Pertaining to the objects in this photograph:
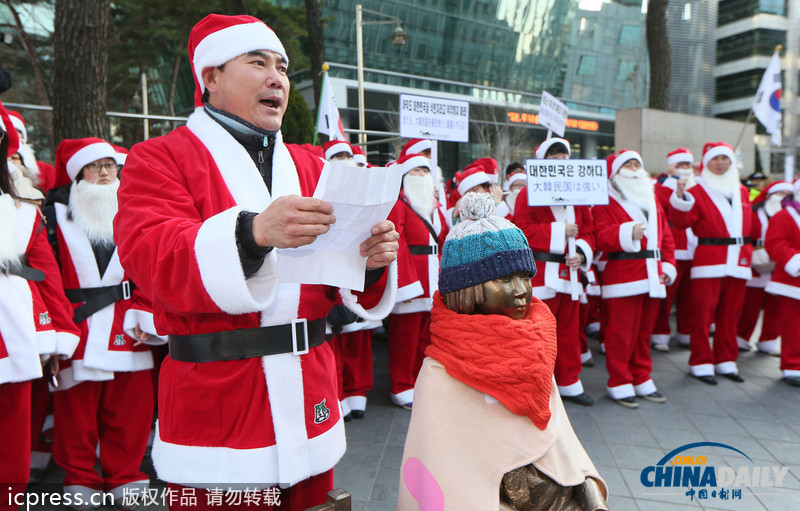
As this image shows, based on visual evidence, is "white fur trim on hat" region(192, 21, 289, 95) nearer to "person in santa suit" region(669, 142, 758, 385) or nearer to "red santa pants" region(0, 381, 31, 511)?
"red santa pants" region(0, 381, 31, 511)

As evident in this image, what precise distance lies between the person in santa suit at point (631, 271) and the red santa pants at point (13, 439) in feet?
14.9

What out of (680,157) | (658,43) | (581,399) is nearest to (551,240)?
(581,399)

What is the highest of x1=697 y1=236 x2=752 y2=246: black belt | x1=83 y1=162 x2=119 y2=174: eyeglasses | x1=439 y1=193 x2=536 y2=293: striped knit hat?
x1=83 y1=162 x2=119 y2=174: eyeglasses

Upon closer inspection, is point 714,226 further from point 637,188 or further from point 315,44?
point 315,44

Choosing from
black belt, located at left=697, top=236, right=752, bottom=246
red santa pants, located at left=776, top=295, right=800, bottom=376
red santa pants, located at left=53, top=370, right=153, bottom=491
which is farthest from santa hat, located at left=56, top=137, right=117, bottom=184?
red santa pants, located at left=776, top=295, right=800, bottom=376

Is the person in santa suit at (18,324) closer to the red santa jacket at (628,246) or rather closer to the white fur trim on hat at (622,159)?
the red santa jacket at (628,246)

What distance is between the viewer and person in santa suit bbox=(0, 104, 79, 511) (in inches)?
109

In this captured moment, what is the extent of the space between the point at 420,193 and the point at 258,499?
391cm

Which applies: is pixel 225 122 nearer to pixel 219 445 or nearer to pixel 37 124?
pixel 219 445

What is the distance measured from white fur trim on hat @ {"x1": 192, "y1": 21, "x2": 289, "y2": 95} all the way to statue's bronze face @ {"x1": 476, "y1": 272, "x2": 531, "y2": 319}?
114 centimetres

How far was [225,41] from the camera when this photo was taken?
1804 millimetres

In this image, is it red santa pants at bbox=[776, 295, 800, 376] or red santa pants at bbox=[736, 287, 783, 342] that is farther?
red santa pants at bbox=[736, 287, 783, 342]

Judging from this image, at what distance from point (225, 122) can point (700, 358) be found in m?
5.64

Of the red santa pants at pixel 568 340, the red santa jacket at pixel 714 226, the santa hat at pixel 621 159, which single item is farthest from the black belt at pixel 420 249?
the red santa jacket at pixel 714 226
